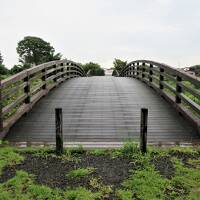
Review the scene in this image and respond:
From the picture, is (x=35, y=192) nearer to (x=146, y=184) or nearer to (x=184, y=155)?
(x=146, y=184)

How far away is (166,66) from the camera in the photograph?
35.3 ft

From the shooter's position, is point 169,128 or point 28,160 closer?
point 28,160

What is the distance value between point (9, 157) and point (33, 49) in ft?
224

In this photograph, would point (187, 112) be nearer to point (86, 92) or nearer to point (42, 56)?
point (86, 92)

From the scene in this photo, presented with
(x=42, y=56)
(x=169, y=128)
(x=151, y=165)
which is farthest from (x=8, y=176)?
(x=42, y=56)

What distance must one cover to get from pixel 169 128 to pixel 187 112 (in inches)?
35.6

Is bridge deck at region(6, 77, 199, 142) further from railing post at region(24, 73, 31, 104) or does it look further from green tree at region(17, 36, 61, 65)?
green tree at region(17, 36, 61, 65)

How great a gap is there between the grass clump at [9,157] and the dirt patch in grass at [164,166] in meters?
2.31

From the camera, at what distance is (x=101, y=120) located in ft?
27.9

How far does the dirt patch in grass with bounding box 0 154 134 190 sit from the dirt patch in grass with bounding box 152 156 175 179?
0.44 meters

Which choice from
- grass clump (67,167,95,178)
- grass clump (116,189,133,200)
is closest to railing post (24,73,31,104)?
grass clump (67,167,95,178)

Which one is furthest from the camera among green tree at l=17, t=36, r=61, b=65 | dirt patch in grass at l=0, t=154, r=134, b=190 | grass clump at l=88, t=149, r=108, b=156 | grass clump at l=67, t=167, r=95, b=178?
green tree at l=17, t=36, r=61, b=65

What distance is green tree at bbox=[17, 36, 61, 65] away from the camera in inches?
2810

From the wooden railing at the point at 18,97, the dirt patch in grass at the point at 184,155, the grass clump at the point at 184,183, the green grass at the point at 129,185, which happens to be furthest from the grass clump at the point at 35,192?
the wooden railing at the point at 18,97
